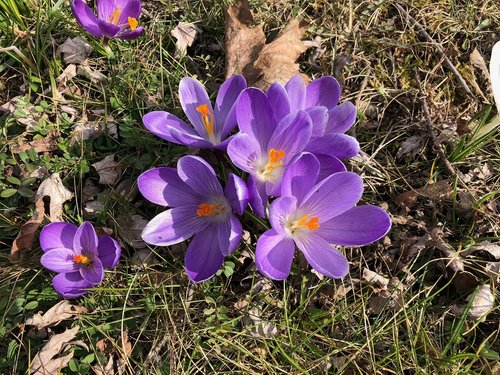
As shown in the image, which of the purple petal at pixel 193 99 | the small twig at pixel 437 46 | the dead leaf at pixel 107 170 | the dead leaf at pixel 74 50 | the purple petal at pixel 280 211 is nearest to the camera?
the purple petal at pixel 280 211

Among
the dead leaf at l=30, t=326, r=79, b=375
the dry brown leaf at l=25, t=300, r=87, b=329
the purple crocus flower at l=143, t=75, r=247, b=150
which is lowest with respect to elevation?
the dead leaf at l=30, t=326, r=79, b=375

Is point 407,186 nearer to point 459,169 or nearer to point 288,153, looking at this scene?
point 459,169

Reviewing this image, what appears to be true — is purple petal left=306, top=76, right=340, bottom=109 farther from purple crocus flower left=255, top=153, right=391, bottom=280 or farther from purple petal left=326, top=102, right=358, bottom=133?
purple crocus flower left=255, top=153, right=391, bottom=280

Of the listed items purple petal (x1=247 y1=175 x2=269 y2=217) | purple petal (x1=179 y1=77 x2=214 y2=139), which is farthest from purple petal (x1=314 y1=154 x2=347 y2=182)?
purple petal (x1=179 y1=77 x2=214 y2=139)

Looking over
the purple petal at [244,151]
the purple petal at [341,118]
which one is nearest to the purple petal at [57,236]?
the purple petal at [244,151]

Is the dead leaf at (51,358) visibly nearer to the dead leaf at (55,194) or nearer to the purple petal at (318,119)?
the dead leaf at (55,194)

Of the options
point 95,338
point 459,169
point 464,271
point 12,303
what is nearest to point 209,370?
point 95,338
